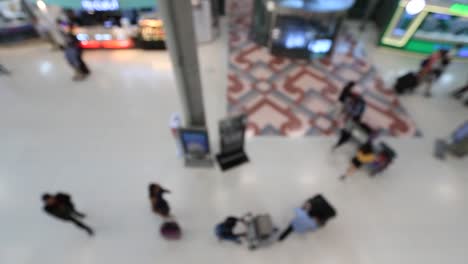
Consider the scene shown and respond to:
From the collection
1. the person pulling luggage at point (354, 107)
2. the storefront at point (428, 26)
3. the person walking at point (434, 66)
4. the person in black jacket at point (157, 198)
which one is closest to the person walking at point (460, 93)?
the person walking at point (434, 66)

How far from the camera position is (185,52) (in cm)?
338

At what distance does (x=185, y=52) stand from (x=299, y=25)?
177 inches

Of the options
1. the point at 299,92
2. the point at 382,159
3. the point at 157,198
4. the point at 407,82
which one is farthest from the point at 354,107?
the point at 157,198

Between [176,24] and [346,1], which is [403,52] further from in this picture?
[176,24]

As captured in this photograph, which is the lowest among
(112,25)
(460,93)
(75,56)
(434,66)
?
(460,93)

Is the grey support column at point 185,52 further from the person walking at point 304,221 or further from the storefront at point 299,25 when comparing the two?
the storefront at point 299,25

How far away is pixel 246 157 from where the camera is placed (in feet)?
16.9

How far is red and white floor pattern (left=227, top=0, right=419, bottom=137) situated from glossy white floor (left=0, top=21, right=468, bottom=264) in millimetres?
380

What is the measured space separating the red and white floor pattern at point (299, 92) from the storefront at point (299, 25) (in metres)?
0.31

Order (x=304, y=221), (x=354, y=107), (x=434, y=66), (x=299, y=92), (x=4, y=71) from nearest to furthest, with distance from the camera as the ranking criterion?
(x=304, y=221) → (x=354, y=107) → (x=434, y=66) → (x=299, y=92) → (x=4, y=71)

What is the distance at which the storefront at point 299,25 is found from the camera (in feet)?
20.9

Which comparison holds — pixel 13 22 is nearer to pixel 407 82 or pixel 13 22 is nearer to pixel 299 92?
pixel 299 92

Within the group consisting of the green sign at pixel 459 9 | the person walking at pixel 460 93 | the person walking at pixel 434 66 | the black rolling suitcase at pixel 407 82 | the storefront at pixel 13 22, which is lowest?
the person walking at pixel 460 93

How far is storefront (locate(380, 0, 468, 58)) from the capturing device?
6254mm
